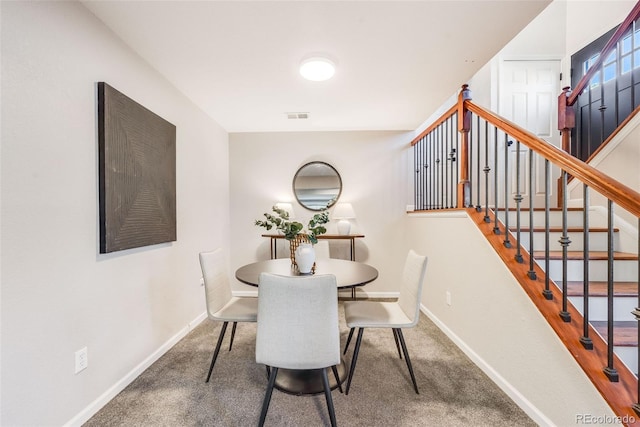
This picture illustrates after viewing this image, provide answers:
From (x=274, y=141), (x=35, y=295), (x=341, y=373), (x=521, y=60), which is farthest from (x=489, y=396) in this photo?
(x=521, y=60)

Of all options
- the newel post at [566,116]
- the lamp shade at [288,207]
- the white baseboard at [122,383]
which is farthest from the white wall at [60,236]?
the newel post at [566,116]

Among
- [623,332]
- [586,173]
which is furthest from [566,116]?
[623,332]

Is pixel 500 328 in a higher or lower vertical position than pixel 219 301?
lower

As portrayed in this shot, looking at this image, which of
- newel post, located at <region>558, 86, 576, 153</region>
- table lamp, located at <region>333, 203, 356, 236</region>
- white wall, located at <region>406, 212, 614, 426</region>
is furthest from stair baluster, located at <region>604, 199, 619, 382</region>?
table lamp, located at <region>333, 203, 356, 236</region>

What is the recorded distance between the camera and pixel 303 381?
5.93 ft

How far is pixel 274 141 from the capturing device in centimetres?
375

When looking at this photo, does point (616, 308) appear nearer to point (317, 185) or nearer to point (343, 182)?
point (343, 182)

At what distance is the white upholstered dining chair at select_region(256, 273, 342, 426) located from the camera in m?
1.29

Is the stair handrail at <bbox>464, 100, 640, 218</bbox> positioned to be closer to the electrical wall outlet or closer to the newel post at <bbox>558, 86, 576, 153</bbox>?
the newel post at <bbox>558, 86, 576, 153</bbox>

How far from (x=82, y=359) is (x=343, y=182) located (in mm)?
3026

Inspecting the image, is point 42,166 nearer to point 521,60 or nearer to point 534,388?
point 534,388

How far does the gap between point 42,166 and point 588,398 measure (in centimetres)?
270

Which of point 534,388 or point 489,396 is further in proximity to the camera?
point 489,396

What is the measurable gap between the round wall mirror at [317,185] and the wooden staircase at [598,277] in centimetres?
198
